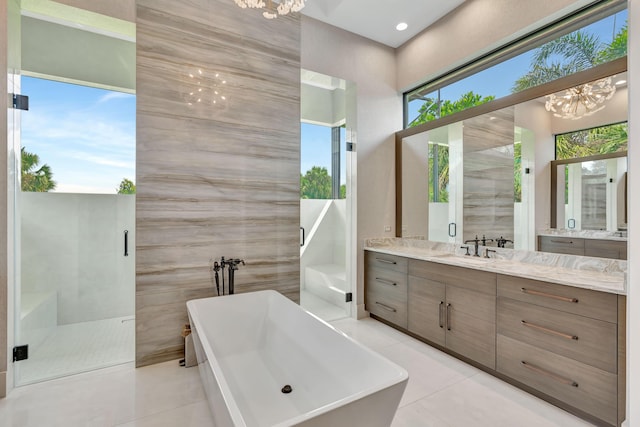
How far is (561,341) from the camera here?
6.26ft

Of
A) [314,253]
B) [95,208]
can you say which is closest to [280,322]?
[314,253]

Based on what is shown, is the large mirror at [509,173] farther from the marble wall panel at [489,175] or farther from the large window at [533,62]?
the large window at [533,62]

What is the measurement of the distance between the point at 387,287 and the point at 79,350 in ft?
9.81

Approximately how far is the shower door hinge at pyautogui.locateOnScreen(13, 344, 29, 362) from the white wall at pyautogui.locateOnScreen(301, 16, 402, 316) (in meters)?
2.95

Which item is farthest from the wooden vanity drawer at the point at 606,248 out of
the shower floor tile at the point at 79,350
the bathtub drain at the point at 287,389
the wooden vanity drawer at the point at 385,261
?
the shower floor tile at the point at 79,350

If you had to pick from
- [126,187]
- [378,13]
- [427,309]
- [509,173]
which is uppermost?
[378,13]

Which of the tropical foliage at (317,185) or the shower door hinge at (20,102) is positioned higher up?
the shower door hinge at (20,102)

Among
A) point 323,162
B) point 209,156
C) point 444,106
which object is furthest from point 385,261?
point 209,156

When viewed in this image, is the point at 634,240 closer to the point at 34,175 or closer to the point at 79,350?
the point at 79,350

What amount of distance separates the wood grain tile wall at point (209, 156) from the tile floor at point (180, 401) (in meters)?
0.34

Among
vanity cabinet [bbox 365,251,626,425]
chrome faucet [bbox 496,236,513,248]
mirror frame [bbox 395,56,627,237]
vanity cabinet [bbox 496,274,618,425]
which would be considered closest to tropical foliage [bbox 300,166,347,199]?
mirror frame [bbox 395,56,627,237]

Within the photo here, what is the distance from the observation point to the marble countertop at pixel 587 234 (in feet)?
6.73

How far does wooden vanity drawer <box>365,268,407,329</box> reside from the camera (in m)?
3.10

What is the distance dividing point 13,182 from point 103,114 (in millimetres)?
1252
